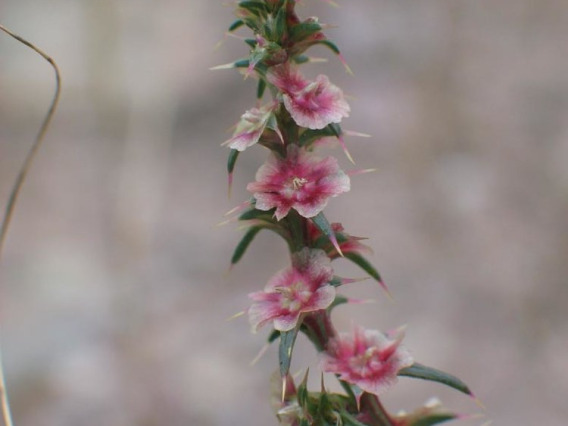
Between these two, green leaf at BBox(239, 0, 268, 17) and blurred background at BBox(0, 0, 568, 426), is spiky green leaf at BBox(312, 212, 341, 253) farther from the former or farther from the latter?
blurred background at BBox(0, 0, 568, 426)

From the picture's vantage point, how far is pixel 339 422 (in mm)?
659

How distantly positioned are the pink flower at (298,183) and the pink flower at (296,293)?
0.05 meters

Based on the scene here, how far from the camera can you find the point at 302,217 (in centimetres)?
70

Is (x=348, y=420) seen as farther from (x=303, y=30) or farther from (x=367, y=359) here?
(x=303, y=30)

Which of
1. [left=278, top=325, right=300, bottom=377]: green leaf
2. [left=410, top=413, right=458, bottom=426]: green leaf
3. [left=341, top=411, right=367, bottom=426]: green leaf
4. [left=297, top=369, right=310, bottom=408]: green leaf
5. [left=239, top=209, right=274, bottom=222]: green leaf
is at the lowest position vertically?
[left=410, top=413, right=458, bottom=426]: green leaf

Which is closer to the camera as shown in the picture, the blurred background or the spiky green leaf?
the spiky green leaf

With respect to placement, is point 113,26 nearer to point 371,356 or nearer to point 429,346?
point 429,346

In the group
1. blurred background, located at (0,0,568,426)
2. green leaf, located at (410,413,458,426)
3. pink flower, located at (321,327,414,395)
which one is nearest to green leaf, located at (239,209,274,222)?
pink flower, located at (321,327,414,395)

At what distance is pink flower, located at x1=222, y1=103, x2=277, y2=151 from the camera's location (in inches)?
25.8

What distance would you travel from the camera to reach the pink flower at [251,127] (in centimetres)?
66

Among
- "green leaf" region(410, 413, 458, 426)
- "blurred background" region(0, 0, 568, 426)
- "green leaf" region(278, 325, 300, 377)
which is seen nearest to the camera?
"green leaf" region(278, 325, 300, 377)

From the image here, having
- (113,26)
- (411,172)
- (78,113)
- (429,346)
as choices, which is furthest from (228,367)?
(113,26)

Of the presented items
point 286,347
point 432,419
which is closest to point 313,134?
point 286,347

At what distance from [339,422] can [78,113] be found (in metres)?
4.54
